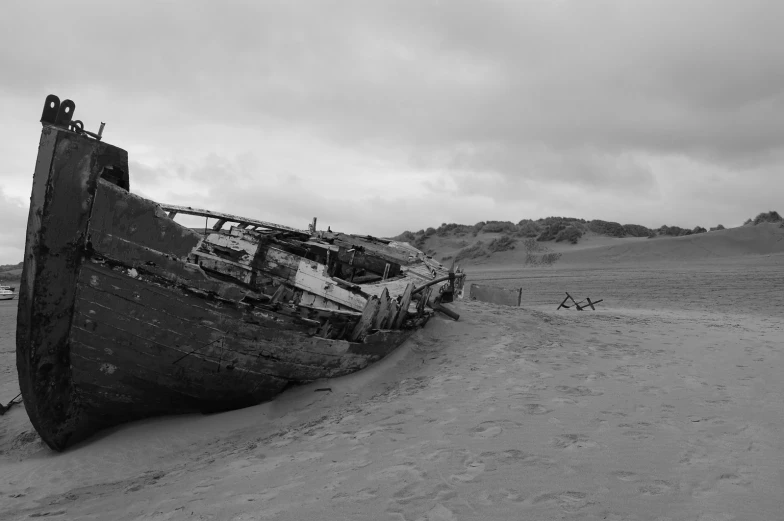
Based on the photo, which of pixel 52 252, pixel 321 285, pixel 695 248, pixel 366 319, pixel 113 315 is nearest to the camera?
pixel 52 252

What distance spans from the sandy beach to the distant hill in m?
19.3

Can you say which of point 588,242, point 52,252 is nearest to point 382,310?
point 52,252

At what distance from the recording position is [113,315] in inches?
175

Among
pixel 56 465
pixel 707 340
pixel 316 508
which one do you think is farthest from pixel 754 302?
pixel 56 465

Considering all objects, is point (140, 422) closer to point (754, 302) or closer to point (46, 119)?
point (46, 119)

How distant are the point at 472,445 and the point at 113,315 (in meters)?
3.30

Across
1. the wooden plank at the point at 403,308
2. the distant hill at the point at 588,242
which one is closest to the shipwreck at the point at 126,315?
the wooden plank at the point at 403,308

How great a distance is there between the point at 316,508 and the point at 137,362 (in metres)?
2.78

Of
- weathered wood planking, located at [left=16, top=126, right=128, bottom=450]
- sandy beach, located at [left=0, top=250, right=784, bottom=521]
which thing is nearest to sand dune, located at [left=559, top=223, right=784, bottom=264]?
sandy beach, located at [left=0, top=250, right=784, bottom=521]

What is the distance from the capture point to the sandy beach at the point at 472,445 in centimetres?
269

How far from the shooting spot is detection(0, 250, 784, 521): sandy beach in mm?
2686

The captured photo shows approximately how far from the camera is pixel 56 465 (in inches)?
175

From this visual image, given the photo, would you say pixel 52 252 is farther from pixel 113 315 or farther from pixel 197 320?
pixel 197 320

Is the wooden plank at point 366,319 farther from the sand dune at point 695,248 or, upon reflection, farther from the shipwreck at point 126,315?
the sand dune at point 695,248
